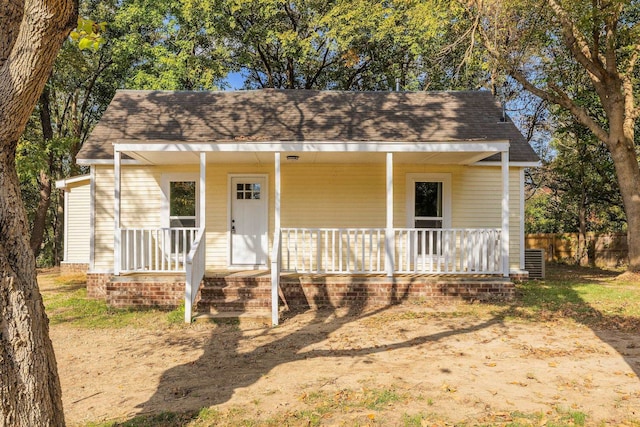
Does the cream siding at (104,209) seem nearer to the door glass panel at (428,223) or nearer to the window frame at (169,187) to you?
the window frame at (169,187)

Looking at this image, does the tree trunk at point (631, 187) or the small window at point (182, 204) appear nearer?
the small window at point (182, 204)

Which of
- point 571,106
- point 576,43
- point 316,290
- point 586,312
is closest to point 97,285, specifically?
point 316,290

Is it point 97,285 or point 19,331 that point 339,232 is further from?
point 19,331

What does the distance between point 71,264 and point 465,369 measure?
48.5ft

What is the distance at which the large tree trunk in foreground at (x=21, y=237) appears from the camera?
9.57 feet

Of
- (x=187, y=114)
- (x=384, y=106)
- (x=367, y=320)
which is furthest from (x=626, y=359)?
(x=187, y=114)

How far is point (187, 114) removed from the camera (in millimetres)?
11828

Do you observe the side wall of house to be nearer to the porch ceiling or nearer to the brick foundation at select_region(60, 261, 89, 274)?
the porch ceiling

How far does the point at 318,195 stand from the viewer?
36.0 ft

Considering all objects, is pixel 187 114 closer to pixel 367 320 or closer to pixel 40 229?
pixel 367 320

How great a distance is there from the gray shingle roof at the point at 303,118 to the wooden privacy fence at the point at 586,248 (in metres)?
9.43

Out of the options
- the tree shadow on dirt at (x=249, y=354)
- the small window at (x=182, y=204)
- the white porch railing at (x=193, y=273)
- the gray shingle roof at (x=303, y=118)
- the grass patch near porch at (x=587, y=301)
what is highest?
the gray shingle roof at (x=303, y=118)

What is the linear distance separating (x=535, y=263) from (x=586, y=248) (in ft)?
22.8

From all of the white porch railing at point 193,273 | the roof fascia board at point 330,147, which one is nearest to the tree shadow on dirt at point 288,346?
the white porch railing at point 193,273
